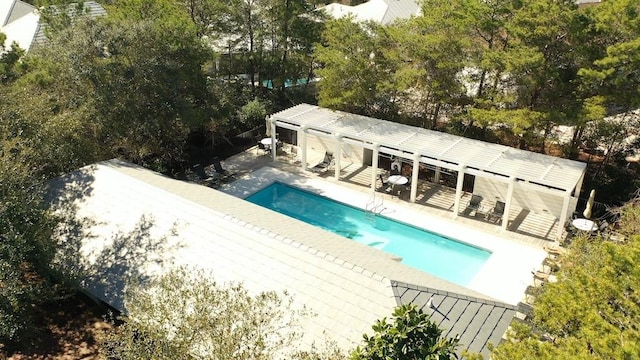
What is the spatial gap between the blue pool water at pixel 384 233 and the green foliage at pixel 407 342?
10.7 m

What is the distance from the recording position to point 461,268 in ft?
61.6

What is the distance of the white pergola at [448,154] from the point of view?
1953cm

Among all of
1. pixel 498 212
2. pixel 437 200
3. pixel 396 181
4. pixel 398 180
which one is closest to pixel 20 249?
pixel 396 181

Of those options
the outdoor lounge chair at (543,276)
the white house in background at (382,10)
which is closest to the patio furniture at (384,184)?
the outdoor lounge chair at (543,276)

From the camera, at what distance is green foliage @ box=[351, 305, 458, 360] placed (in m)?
7.67

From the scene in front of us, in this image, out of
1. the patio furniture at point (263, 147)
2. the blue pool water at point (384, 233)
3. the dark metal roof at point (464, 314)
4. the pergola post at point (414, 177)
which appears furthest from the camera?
the patio furniture at point (263, 147)

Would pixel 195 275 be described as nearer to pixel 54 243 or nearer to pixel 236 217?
pixel 236 217

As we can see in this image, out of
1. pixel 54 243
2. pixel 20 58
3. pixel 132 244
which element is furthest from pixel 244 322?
pixel 20 58

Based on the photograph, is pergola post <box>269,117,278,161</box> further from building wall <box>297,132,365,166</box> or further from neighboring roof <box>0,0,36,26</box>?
neighboring roof <box>0,0,36,26</box>

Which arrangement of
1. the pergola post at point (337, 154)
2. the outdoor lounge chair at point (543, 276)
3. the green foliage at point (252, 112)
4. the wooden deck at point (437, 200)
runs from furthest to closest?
the green foliage at point (252, 112)
the pergola post at point (337, 154)
the wooden deck at point (437, 200)
the outdoor lounge chair at point (543, 276)

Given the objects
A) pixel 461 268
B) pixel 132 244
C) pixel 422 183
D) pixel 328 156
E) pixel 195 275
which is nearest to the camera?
pixel 195 275

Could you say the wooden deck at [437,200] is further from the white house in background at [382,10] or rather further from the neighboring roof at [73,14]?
the white house in background at [382,10]

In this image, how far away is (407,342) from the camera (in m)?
7.77

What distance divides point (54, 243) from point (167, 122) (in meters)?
8.27
